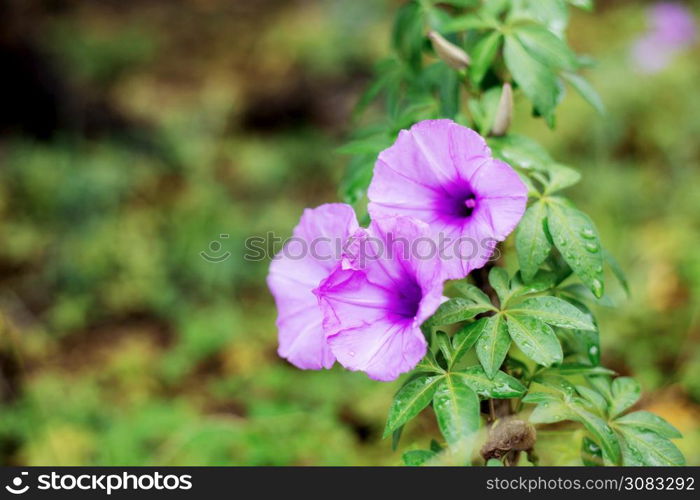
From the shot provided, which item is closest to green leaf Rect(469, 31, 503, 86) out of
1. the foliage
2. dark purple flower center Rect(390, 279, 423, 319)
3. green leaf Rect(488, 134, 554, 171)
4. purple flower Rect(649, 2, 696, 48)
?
the foliage

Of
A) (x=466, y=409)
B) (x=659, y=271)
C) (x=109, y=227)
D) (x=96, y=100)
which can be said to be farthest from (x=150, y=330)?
(x=466, y=409)

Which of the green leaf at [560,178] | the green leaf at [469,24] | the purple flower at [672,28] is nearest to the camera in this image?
the green leaf at [560,178]

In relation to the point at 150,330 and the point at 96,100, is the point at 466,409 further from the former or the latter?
the point at 96,100

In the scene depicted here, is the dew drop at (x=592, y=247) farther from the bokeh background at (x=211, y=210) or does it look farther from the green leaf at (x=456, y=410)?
the bokeh background at (x=211, y=210)

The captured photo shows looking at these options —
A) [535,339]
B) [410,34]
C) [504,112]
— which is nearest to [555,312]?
[535,339]

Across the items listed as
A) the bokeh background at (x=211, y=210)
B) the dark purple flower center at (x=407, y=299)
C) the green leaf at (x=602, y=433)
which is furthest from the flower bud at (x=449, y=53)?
the bokeh background at (x=211, y=210)
